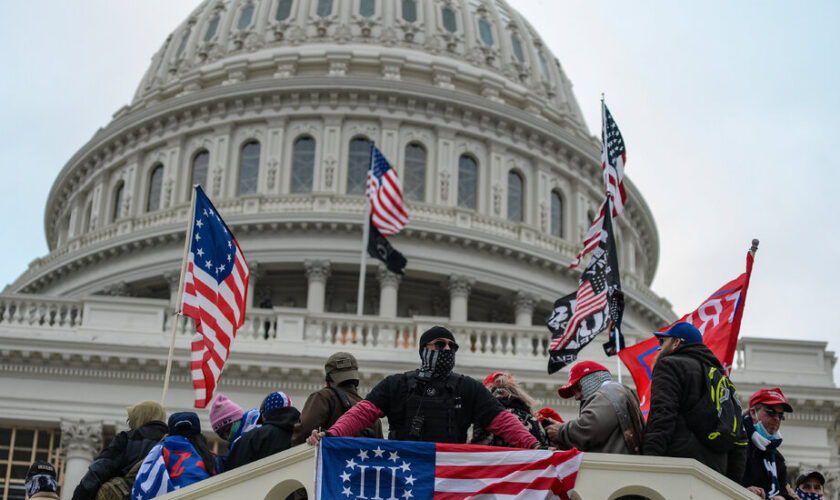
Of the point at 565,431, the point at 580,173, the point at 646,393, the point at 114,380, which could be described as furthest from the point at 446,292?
the point at 565,431

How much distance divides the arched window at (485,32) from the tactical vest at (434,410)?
152ft

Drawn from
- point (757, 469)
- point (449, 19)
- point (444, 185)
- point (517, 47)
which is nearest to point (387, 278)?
point (444, 185)

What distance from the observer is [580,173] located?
4950cm

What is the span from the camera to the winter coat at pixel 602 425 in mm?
7773

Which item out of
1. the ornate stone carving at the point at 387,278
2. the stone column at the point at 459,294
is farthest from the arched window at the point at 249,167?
the stone column at the point at 459,294

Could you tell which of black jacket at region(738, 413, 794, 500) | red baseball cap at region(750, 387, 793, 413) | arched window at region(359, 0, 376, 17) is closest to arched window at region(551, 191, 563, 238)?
arched window at region(359, 0, 376, 17)

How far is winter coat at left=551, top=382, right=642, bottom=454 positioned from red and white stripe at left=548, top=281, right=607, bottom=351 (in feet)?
29.2

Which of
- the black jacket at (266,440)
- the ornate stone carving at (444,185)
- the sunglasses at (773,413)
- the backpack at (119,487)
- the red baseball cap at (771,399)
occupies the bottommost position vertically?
the backpack at (119,487)

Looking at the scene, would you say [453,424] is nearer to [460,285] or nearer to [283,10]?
[460,285]

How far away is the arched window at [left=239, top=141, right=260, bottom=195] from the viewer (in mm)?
45156

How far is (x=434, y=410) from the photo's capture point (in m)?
7.82

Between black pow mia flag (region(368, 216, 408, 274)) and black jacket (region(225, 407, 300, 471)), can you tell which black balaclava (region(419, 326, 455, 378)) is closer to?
black jacket (region(225, 407, 300, 471))

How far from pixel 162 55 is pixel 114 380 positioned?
112 ft

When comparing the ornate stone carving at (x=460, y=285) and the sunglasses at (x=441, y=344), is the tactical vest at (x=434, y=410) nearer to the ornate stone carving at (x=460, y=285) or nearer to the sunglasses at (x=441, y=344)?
the sunglasses at (x=441, y=344)
